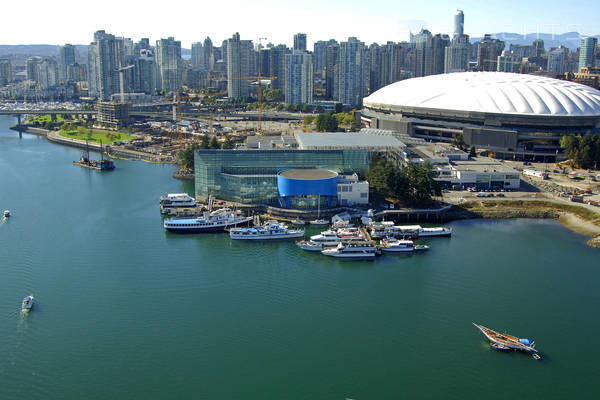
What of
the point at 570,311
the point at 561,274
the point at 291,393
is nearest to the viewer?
the point at 291,393

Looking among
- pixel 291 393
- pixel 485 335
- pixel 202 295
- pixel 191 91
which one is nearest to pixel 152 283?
pixel 202 295

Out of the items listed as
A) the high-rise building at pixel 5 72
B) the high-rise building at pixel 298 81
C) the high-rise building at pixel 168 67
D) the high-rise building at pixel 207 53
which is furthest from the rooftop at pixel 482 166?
the high-rise building at pixel 207 53

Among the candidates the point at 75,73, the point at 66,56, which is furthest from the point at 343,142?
the point at 66,56

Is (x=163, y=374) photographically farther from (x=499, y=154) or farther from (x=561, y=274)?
(x=499, y=154)

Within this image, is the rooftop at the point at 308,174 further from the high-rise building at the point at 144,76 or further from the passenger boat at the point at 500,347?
the high-rise building at the point at 144,76

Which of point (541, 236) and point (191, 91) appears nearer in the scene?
point (541, 236)

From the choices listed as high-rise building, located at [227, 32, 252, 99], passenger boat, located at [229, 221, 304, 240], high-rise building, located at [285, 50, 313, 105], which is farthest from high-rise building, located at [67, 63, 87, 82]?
passenger boat, located at [229, 221, 304, 240]

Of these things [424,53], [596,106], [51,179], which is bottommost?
[51,179]

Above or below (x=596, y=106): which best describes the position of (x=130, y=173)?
below
